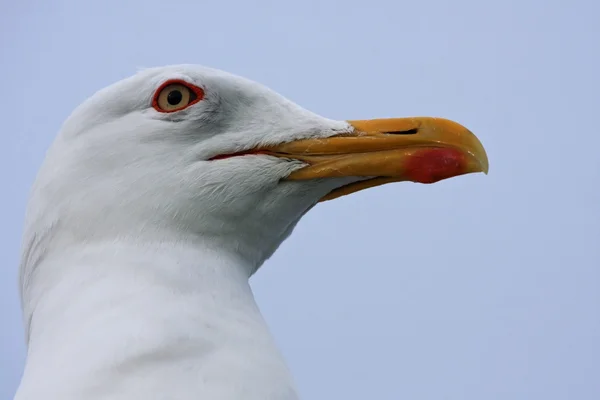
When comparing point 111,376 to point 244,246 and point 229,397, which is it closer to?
point 229,397

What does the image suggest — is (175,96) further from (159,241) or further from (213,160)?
(159,241)

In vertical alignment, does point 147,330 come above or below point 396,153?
below

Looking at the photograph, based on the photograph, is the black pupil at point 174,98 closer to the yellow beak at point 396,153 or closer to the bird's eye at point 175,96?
the bird's eye at point 175,96

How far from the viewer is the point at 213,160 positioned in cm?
280

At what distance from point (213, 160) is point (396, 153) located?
63 centimetres

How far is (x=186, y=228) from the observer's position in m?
2.69

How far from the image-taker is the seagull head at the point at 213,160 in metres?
2.69

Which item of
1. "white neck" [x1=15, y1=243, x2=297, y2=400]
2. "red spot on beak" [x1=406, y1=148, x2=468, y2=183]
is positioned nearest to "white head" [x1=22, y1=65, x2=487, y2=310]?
"red spot on beak" [x1=406, y1=148, x2=468, y2=183]

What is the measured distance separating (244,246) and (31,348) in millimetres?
766

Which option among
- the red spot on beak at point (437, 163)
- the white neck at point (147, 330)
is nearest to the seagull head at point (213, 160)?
the red spot on beak at point (437, 163)

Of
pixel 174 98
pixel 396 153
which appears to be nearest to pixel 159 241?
pixel 174 98

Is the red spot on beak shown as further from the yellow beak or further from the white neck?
the white neck

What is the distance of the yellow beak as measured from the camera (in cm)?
280

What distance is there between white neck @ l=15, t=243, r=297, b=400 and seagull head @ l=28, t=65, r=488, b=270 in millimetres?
108
